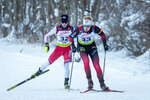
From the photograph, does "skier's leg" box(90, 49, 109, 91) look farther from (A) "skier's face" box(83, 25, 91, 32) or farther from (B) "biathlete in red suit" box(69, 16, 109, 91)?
(A) "skier's face" box(83, 25, 91, 32)

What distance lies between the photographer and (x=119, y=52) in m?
12.3

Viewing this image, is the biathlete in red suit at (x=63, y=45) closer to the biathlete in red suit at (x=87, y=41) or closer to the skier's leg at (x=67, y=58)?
the skier's leg at (x=67, y=58)

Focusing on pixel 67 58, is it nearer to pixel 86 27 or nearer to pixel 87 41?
pixel 87 41

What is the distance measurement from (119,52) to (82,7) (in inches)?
192

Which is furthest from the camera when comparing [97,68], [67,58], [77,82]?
[77,82]

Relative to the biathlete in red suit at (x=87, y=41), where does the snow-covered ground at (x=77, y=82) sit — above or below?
below

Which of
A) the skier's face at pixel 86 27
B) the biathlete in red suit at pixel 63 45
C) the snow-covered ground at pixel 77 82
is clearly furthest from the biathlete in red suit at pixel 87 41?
the snow-covered ground at pixel 77 82

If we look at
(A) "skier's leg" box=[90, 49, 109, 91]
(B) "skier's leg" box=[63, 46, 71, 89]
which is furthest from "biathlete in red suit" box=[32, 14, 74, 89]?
(A) "skier's leg" box=[90, 49, 109, 91]

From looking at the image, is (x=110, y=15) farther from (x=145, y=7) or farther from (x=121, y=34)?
(x=145, y=7)

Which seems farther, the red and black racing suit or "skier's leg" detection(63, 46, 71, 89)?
"skier's leg" detection(63, 46, 71, 89)

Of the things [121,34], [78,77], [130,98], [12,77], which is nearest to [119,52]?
[121,34]

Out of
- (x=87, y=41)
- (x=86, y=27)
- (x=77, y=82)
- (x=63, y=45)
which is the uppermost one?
(x=86, y=27)

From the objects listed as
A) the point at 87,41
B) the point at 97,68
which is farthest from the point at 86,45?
the point at 97,68

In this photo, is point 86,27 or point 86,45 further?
point 86,45
